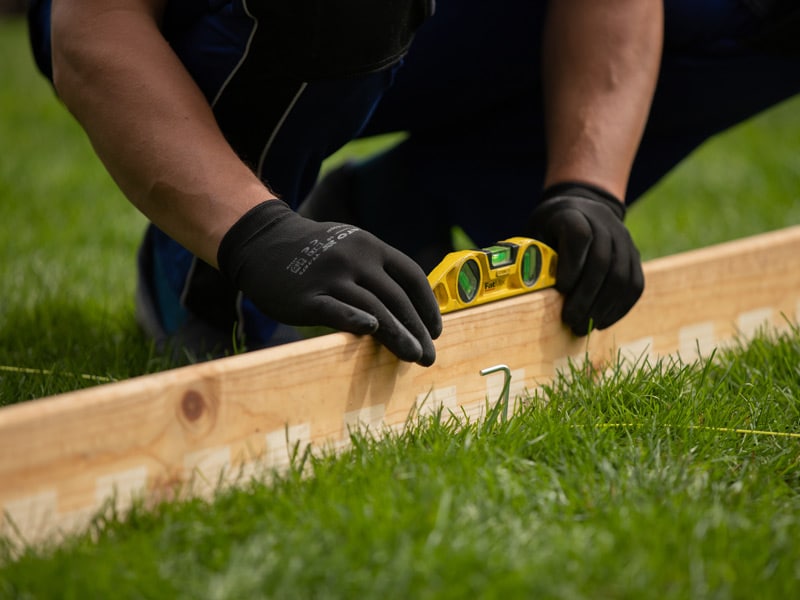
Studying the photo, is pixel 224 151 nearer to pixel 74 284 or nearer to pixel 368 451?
pixel 368 451

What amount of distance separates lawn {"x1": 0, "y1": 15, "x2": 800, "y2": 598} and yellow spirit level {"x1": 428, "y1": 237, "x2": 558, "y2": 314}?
210mm

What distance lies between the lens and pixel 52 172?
4141 millimetres

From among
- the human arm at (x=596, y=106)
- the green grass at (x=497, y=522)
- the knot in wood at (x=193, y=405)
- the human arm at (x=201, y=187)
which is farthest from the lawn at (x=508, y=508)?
the human arm at (x=596, y=106)

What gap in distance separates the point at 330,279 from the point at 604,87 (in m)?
0.93

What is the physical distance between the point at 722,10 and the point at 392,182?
1.00 meters

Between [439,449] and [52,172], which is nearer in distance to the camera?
[439,449]

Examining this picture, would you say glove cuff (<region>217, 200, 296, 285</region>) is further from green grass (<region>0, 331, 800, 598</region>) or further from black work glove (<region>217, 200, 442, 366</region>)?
green grass (<region>0, 331, 800, 598</region>)

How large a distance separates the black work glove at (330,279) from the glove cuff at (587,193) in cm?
57

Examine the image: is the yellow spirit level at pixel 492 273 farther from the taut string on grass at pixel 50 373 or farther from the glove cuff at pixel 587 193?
the taut string on grass at pixel 50 373

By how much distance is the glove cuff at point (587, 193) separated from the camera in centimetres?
205

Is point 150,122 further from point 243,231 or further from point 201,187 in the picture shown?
point 243,231

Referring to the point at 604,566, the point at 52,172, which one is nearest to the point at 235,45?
the point at 604,566

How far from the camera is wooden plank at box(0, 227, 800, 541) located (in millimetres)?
1283

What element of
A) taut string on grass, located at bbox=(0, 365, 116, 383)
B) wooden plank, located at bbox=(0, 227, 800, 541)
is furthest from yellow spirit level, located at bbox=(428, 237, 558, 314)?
taut string on grass, located at bbox=(0, 365, 116, 383)
